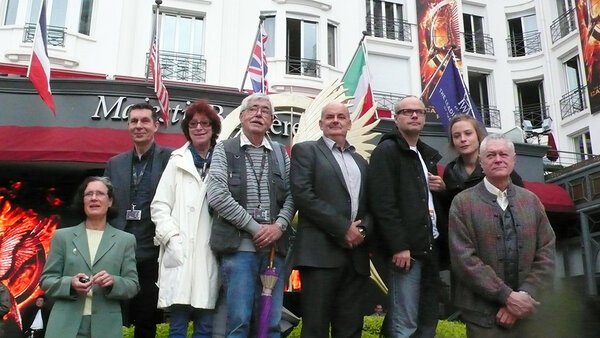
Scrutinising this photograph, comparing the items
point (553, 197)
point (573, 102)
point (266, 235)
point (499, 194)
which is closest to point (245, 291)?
point (266, 235)

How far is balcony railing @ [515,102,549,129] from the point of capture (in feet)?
62.1

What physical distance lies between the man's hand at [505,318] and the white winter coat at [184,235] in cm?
194

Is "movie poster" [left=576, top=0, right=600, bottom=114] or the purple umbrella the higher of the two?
"movie poster" [left=576, top=0, right=600, bottom=114]

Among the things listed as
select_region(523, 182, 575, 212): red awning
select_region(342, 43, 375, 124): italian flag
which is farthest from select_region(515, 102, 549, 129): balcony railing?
select_region(342, 43, 375, 124): italian flag

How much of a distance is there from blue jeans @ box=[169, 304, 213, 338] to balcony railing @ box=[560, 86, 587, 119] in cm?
1742

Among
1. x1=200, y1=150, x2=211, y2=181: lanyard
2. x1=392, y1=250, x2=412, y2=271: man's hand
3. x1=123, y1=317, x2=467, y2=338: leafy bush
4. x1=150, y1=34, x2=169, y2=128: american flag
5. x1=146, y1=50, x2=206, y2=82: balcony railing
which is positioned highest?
x1=146, y1=50, x2=206, y2=82: balcony railing

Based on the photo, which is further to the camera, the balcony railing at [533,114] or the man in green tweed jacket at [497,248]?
the balcony railing at [533,114]

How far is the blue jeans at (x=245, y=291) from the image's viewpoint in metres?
3.73

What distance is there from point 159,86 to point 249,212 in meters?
6.41

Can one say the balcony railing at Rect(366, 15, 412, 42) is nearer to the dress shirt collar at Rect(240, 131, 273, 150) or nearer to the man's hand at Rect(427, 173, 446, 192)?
the man's hand at Rect(427, 173, 446, 192)

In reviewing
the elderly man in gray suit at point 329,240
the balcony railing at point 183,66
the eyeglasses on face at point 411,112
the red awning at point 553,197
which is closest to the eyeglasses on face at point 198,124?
the elderly man in gray suit at point 329,240

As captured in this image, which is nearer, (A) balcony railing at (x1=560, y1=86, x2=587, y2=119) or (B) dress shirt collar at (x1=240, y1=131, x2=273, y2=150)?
(B) dress shirt collar at (x1=240, y1=131, x2=273, y2=150)

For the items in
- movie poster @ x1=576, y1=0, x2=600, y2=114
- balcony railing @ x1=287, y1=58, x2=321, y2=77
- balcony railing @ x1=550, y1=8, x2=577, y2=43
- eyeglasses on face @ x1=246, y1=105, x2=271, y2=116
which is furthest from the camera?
balcony railing @ x1=550, y1=8, x2=577, y2=43

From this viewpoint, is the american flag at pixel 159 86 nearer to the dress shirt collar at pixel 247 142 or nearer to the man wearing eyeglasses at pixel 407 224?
the dress shirt collar at pixel 247 142
